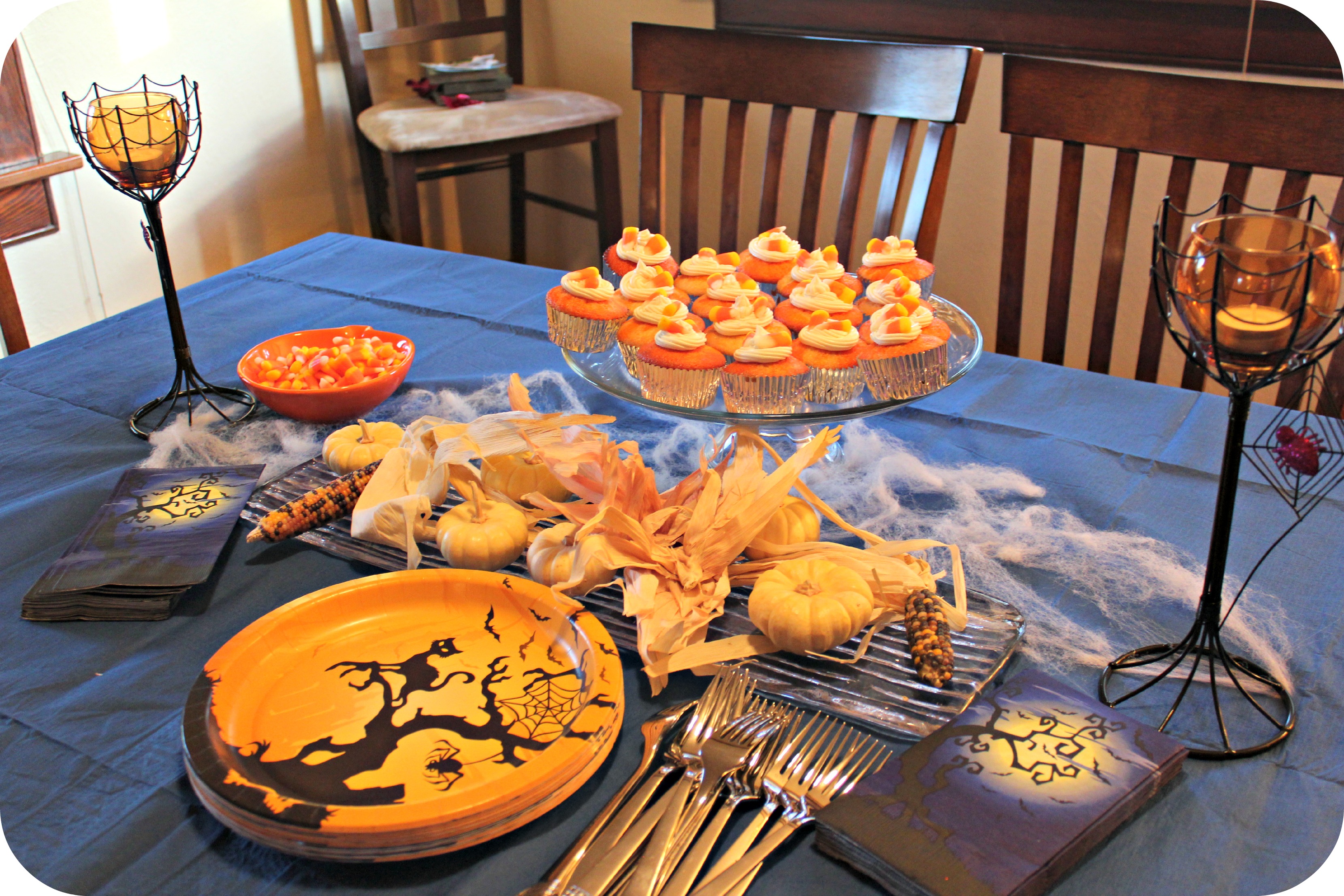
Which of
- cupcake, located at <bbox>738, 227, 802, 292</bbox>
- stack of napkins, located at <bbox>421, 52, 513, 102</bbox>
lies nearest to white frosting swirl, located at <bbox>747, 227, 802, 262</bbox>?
cupcake, located at <bbox>738, 227, 802, 292</bbox>

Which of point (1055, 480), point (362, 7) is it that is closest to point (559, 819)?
point (1055, 480)

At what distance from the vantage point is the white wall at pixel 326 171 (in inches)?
91.7

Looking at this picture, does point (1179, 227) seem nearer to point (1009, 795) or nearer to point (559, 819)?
point (1009, 795)

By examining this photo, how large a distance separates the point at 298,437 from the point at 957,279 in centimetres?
214

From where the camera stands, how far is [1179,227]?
793 mm

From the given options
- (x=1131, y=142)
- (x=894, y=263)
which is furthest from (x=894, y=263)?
(x=1131, y=142)

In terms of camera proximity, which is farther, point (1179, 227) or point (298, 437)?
point (298, 437)

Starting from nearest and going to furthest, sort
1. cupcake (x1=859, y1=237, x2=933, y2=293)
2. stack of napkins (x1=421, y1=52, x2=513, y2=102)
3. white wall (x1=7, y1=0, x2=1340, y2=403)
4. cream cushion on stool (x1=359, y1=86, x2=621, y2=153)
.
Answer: cupcake (x1=859, y1=237, x2=933, y2=293) → white wall (x1=7, y1=0, x2=1340, y2=403) → cream cushion on stool (x1=359, y1=86, x2=621, y2=153) → stack of napkins (x1=421, y1=52, x2=513, y2=102)

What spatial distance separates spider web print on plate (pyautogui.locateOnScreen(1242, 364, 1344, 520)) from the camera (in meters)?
0.70

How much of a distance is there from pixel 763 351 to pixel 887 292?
21 centimetres

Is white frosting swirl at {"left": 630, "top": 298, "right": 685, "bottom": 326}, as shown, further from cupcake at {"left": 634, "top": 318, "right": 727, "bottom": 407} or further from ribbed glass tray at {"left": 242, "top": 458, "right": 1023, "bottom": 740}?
ribbed glass tray at {"left": 242, "top": 458, "right": 1023, "bottom": 740}

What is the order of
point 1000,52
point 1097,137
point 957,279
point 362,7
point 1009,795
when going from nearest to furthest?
1. point 1009,795
2. point 1097,137
3. point 1000,52
4. point 957,279
5. point 362,7

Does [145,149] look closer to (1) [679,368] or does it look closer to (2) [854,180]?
(1) [679,368]

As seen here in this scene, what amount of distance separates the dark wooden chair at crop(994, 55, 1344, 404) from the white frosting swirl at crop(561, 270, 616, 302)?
0.65 m
